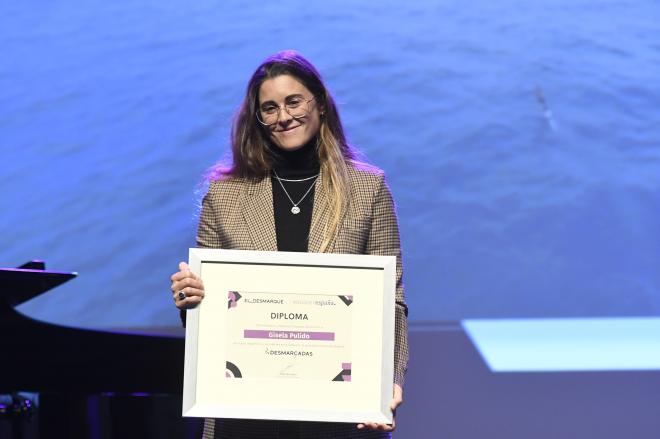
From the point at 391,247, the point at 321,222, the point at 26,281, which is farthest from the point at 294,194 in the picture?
the point at 26,281

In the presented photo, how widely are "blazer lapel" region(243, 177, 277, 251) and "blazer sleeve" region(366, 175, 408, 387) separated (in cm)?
20

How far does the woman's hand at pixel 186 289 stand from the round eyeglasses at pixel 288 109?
0.36 m

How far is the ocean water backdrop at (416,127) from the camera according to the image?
3850 mm

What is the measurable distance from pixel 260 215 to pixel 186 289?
23 centimetres

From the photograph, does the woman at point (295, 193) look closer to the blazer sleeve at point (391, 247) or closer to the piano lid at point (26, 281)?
the blazer sleeve at point (391, 247)

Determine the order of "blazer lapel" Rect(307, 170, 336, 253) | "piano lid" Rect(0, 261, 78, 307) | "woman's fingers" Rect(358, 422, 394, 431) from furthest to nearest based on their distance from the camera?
"piano lid" Rect(0, 261, 78, 307), "blazer lapel" Rect(307, 170, 336, 253), "woman's fingers" Rect(358, 422, 394, 431)

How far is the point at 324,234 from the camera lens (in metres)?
1.81

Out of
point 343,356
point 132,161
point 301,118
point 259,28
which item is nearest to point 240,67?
point 259,28

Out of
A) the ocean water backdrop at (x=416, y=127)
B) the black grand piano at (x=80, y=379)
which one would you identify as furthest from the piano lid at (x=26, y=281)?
the ocean water backdrop at (x=416, y=127)

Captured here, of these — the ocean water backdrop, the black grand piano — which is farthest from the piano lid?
the ocean water backdrop

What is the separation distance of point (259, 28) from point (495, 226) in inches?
52.5

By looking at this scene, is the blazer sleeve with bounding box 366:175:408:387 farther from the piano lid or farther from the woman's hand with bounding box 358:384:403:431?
the piano lid

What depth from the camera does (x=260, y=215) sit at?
6.04 ft

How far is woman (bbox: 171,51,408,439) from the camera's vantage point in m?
1.81
